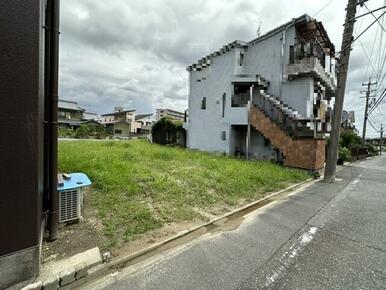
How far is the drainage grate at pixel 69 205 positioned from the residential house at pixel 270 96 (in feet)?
30.0

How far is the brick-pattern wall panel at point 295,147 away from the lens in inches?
378

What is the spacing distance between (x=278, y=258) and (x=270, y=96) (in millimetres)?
10261

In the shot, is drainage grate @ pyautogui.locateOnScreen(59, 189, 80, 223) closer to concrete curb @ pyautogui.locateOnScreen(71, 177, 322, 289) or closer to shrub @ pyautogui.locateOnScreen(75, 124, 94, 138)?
concrete curb @ pyautogui.locateOnScreen(71, 177, 322, 289)

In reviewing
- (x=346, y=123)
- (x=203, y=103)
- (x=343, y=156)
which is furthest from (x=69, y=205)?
(x=346, y=123)

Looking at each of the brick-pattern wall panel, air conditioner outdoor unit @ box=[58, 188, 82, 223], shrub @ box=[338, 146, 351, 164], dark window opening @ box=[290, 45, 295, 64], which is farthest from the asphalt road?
shrub @ box=[338, 146, 351, 164]

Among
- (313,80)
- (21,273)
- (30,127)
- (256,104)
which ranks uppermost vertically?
(313,80)

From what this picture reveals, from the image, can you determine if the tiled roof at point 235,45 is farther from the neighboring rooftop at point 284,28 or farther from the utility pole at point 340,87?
the utility pole at point 340,87

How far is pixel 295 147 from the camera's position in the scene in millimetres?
10062

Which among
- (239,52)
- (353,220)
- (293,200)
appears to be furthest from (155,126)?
(353,220)

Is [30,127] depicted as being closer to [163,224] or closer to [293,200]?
[163,224]

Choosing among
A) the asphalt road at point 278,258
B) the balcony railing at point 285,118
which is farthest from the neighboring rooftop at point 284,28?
the asphalt road at point 278,258

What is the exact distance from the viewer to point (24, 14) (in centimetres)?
216

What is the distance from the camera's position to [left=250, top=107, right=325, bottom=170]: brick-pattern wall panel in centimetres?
959

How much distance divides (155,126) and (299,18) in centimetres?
1376
